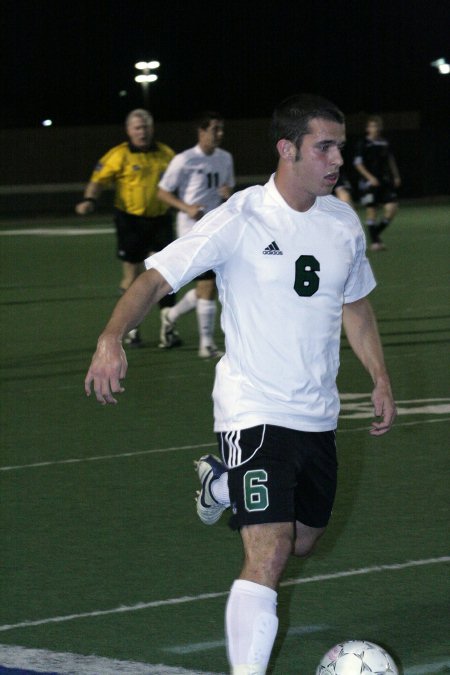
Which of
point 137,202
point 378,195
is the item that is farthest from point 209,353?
point 378,195

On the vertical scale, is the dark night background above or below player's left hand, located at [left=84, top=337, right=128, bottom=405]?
below

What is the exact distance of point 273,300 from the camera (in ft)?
15.8

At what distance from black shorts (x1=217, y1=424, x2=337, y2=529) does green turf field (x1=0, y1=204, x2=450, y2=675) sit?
0.66 metres

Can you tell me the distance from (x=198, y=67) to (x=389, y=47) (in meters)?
10.4

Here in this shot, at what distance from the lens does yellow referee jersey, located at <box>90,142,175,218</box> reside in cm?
1472

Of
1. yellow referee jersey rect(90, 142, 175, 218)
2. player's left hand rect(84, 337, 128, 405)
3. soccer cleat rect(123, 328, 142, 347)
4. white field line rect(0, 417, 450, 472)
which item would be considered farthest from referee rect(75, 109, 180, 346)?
player's left hand rect(84, 337, 128, 405)

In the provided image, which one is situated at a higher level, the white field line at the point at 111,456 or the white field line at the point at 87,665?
the white field line at the point at 87,665

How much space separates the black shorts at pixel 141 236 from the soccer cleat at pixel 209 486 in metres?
9.14

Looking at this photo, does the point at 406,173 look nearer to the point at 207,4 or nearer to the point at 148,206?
the point at 207,4

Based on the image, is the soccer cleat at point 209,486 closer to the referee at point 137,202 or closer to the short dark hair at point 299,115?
the short dark hair at point 299,115

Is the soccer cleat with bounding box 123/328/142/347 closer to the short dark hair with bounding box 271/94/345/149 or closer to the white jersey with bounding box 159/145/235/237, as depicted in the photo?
the white jersey with bounding box 159/145/235/237

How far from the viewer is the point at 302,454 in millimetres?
4816

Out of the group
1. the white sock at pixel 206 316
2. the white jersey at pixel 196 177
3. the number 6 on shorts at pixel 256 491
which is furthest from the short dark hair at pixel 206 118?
the number 6 on shorts at pixel 256 491

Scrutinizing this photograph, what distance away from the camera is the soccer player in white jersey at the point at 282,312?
15.5 feet
